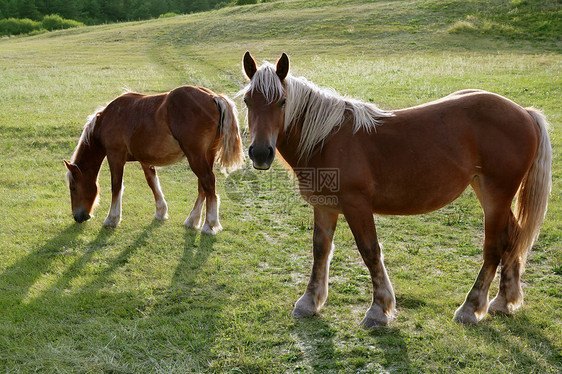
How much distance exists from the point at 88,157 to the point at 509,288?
6.33 metres

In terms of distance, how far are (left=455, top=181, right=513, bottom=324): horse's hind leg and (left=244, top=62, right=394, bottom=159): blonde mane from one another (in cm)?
132

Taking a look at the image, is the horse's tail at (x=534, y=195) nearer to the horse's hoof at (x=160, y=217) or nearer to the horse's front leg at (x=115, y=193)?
the horse's hoof at (x=160, y=217)

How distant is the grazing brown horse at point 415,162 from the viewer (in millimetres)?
4395

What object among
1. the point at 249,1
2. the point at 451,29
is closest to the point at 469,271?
the point at 451,29

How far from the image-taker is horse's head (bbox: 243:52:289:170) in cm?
409

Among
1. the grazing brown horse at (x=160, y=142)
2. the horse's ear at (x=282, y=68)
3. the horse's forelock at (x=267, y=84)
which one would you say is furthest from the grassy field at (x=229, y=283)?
the horse's ear at (x=282, y=68)

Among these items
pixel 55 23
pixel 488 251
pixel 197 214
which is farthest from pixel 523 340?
pixel 55 23

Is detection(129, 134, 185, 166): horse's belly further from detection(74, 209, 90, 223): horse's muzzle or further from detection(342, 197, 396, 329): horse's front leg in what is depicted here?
detection(342, 197, 396, 329): horse's front leg

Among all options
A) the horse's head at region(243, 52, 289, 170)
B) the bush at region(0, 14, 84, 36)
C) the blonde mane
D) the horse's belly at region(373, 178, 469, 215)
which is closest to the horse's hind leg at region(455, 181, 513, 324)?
the horse's belly at region(373, 178, 469, 215)

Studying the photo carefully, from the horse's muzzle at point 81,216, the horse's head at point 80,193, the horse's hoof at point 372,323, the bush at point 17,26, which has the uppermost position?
the bush at point 17,26

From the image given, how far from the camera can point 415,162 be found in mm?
4480

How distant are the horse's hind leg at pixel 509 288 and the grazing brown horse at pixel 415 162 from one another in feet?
0.03

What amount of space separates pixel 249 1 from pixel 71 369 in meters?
73.1

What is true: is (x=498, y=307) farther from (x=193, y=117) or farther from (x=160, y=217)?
(x=160, y=217)
